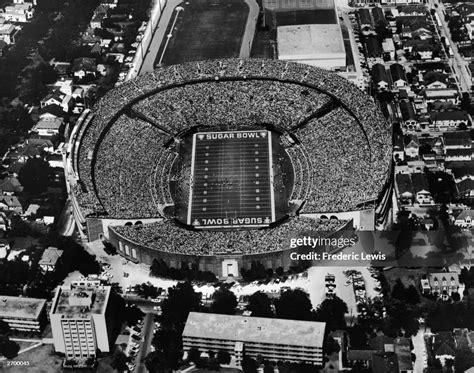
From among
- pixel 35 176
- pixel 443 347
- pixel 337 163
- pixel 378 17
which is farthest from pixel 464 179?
pixel 35 176

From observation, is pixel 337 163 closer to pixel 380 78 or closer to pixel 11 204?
pixel 380 78

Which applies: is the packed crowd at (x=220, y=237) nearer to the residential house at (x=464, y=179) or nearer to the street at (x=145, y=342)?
the street at (x=145, y=342)

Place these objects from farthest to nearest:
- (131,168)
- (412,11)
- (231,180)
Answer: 1. (412,11)
2. (131,168)
3. (231,180)

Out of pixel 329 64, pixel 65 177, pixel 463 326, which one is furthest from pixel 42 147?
pixel 463 326

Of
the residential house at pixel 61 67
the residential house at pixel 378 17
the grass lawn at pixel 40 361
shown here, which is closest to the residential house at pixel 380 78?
the residential house at pixel 378 17

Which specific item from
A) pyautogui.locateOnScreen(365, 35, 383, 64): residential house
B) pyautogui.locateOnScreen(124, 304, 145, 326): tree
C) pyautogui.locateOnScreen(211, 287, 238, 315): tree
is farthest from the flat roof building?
pyautogui.locateOnScreen(124, 304, 145, 326): tree
